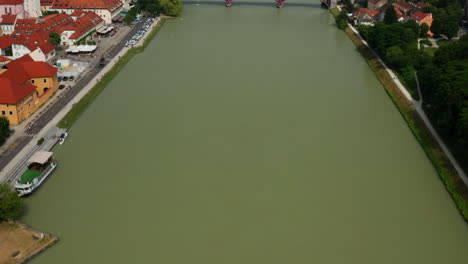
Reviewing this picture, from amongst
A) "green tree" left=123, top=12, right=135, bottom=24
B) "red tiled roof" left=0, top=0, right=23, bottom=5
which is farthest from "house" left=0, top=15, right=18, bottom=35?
"green tree" left=123, top=12, right=135, bottom=24

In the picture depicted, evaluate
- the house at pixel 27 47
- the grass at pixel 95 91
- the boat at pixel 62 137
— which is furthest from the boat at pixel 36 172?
the house at pixel 27 47

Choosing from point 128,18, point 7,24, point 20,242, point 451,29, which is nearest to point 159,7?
point 128,18

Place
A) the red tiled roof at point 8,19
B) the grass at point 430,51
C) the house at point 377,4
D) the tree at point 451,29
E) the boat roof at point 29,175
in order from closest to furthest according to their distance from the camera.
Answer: the boat roof at point 29,175 → the grass at point 430,51 → the red tiled roof at point 8,19 → the tree at point 451,29 → the house at point 377,4

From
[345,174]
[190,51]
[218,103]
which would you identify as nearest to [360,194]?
[345,174]

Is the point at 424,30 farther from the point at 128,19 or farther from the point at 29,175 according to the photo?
the point at 29,175

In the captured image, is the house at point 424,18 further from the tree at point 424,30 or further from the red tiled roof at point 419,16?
the tree at point 424,30

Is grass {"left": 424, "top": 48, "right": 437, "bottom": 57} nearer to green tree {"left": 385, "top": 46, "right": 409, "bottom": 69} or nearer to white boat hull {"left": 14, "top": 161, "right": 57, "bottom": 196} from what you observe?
green tree {"left": 385, "top": 46, "right": 409, "bottom": 69}
